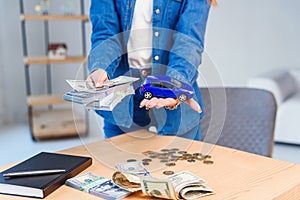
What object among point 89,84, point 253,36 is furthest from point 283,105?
point 89,84

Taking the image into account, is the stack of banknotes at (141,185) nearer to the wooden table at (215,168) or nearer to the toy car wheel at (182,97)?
the wooden table at (215,168)

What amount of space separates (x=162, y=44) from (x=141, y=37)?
62 mm

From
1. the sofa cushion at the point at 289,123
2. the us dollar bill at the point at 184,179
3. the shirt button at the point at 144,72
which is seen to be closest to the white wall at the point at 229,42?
the sofa cushion at the point at 289,123

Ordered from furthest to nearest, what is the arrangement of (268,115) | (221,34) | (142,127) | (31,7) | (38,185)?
(221,34)
(31,7)
(268,115)
(142,127)
(38,185)

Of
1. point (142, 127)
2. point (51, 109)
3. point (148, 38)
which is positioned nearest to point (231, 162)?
point (142, 127)

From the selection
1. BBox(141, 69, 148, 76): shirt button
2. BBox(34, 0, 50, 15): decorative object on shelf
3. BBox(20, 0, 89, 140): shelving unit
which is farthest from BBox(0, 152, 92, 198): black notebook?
BBox(34, 0, 50, 15): decorative object on shelf

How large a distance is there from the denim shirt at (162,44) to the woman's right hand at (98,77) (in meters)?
0.02

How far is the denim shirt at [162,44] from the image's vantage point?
1.03 metres

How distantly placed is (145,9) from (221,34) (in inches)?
109

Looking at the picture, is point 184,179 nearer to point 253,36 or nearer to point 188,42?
point 188,42

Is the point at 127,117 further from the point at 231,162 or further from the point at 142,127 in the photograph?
the point at 231,162

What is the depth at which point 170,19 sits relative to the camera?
1158 mm

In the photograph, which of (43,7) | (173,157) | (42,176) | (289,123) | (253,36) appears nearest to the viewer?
(42,176)

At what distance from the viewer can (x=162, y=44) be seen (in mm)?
1104
